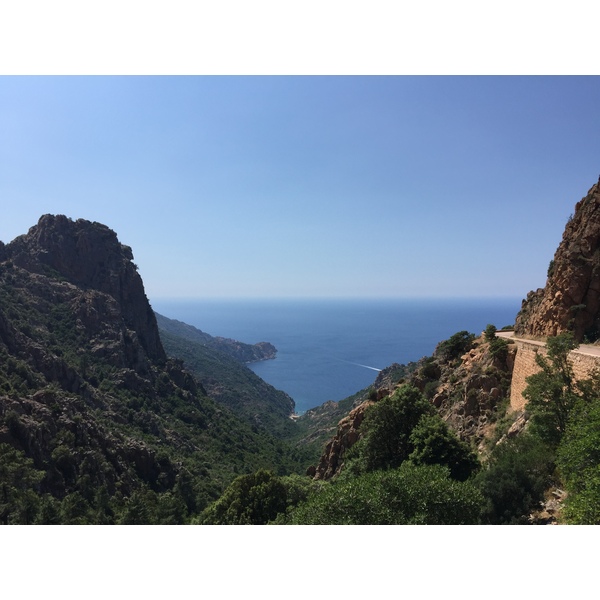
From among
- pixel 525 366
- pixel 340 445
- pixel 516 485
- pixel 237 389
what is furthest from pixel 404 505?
pixel 237 389

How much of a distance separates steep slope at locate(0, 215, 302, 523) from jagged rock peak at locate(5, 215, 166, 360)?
0.21 metres

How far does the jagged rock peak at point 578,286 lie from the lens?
21.1 m

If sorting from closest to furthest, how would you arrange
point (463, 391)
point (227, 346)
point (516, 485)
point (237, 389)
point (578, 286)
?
1. point (516, 485)
2. point (578, 286)
3. point (463, 391)
4. point (237, 389)
5. point (227, 346)

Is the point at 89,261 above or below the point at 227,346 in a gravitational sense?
above

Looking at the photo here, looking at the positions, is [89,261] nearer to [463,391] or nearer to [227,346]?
[463,391]

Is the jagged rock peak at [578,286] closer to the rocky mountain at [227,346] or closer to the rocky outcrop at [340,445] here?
the rocky outcrop at [340,445]

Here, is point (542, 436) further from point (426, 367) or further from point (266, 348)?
point (266, 348)

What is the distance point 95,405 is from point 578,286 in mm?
50450

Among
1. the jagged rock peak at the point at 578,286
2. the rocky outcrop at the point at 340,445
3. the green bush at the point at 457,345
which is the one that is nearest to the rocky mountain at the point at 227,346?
the rocky outcrop at the point at 340,445

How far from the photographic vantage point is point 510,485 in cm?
1155

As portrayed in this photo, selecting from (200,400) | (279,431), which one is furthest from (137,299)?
(279,431)

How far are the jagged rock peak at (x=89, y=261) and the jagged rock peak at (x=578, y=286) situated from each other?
65.1 m

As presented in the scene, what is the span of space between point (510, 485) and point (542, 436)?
270cm

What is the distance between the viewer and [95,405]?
152 ft
